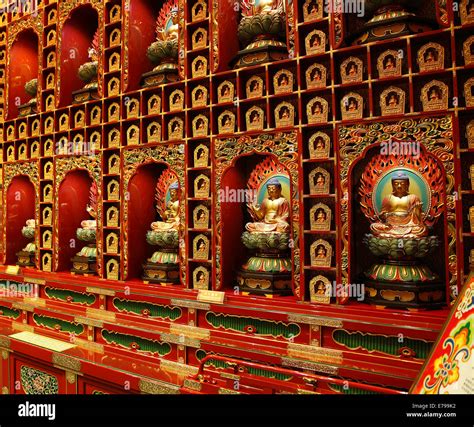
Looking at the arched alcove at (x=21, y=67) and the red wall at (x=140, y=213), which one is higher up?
the arched alcove at (x=21, y=67)

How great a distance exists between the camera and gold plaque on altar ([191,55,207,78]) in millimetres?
3447

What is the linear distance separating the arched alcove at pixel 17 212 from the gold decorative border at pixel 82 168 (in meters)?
0.99

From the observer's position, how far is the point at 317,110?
2.90m

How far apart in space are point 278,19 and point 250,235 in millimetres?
1781

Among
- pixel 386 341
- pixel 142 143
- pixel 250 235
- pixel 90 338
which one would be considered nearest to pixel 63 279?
pixel 90 338

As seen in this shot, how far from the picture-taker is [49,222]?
4.50 m

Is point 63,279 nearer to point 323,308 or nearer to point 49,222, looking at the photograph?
point 49,222

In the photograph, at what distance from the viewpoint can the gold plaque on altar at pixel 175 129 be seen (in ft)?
11.7

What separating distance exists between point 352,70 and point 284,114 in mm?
568

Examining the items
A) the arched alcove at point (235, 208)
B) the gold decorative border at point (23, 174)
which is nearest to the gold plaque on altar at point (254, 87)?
the arched alcove at point (235, 208)

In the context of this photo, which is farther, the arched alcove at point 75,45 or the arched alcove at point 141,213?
the arched alcove at point 75,45

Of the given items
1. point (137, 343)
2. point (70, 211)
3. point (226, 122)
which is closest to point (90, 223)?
point (70, 211)

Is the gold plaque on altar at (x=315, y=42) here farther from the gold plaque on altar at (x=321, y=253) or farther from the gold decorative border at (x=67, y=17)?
the gold decorative border at (x=67, y=17)

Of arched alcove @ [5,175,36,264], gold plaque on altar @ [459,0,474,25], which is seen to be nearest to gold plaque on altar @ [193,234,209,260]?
gold plaque on altar @ [459,0,474,25]
